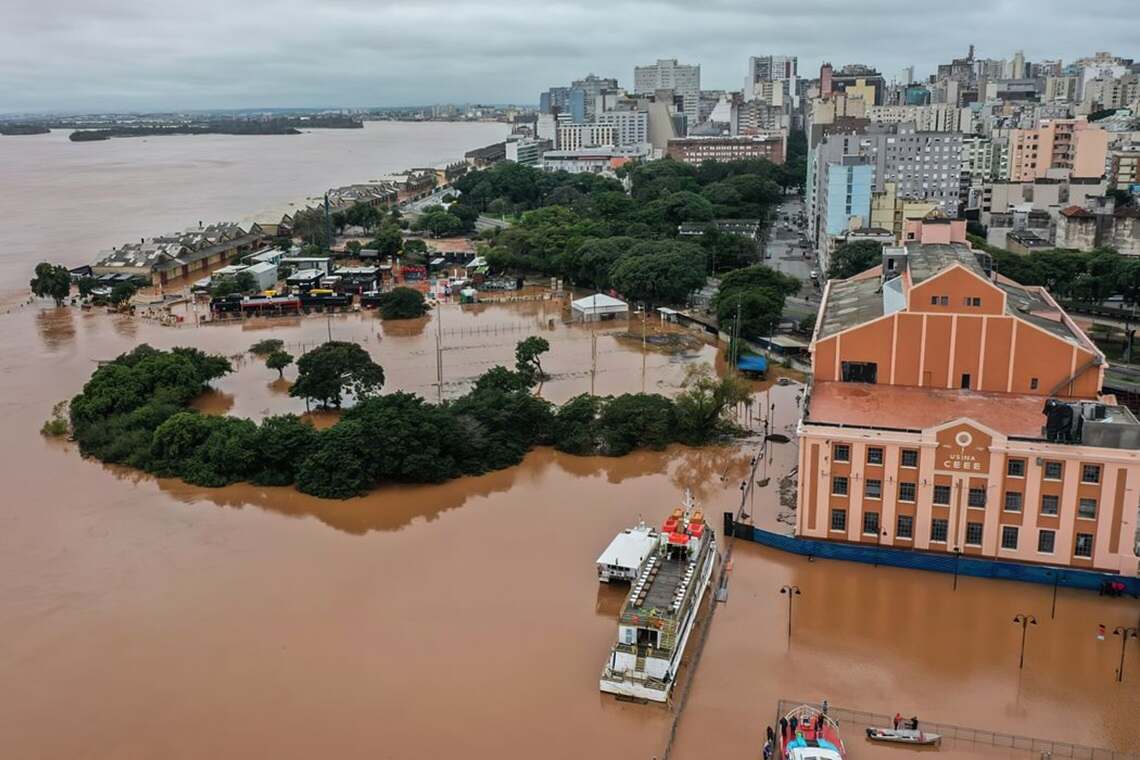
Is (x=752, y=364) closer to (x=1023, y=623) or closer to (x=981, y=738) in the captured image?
(x=1023, y=623)

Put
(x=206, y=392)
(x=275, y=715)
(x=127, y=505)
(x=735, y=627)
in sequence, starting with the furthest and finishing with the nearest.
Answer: (x=206, y=392)
(x=127, y=505)
(x=735, y=627)
(x=275, y=715)

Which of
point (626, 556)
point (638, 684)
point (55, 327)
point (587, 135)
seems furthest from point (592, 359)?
point (587, 135)

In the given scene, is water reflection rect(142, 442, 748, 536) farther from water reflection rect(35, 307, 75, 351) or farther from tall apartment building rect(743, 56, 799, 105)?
tall apartment building rect(743, 56, 799, 105)

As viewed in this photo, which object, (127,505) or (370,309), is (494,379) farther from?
(370,309)

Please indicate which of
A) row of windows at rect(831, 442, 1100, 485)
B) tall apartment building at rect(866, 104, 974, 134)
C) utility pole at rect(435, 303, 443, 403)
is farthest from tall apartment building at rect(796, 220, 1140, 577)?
tall apartment building at rect(866, 104, 974, 134)

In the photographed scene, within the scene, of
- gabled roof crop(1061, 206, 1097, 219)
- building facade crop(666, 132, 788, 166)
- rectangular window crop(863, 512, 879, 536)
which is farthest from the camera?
building facade crop(666, 132, 788, 166)

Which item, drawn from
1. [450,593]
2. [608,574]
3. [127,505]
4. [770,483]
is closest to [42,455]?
[127,505]
